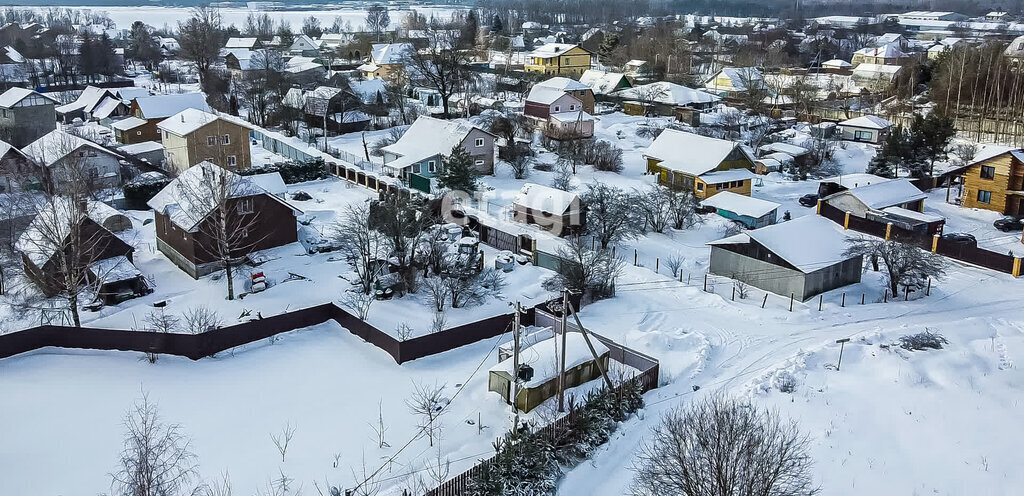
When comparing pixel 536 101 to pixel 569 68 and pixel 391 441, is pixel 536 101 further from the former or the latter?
pixel 391 441

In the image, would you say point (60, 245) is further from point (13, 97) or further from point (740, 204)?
point (13, 97)

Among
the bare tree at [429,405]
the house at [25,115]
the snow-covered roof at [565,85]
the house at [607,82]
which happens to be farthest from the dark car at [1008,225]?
the house at [25,115]

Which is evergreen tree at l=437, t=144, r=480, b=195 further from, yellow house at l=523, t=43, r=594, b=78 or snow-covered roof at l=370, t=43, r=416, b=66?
yellow house at l=523, t=43, r=594, b=78

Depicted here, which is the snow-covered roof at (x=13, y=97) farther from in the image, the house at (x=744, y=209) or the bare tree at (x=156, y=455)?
the house at (x=744, y=209)

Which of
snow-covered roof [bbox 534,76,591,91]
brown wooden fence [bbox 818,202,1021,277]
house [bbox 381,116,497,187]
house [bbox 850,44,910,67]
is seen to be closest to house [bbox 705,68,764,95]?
snow-covered roof [bbox 534,76,591,91]

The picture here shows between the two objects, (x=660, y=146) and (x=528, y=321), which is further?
(x=660, y=146)

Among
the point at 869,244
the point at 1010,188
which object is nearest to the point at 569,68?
the point at 1010,188
